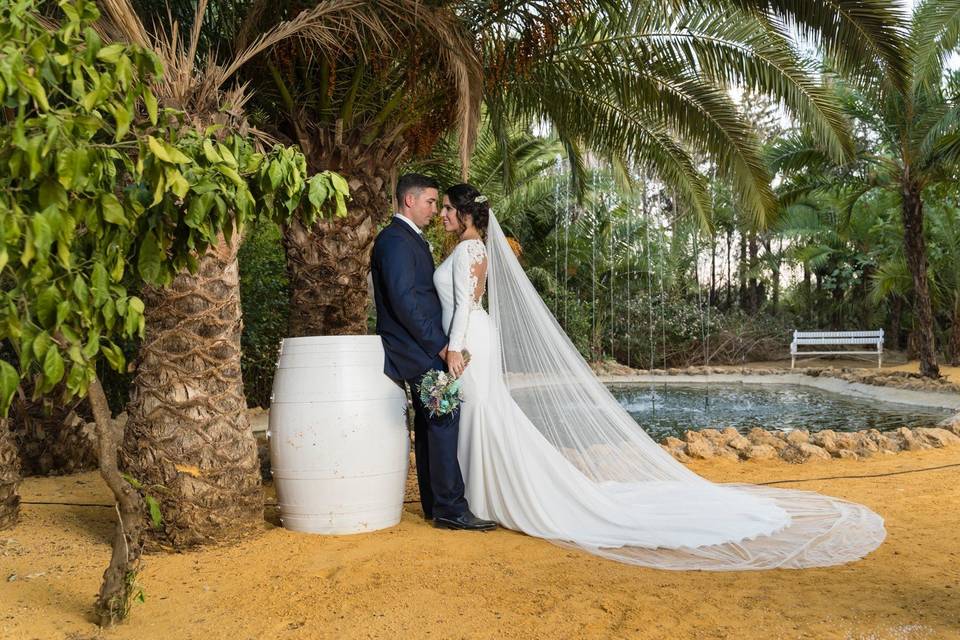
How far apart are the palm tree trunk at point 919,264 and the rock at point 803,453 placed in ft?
29.2

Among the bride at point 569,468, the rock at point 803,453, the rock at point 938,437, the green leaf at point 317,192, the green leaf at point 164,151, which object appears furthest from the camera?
the rock at point 938,437

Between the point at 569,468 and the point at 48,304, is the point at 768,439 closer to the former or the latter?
the point at 569,468

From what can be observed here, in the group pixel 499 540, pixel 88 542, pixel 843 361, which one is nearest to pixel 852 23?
pixel 499 540

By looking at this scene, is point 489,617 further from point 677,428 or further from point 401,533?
point 677,428

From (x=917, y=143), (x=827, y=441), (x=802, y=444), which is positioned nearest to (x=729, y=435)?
(x=802, y=444)

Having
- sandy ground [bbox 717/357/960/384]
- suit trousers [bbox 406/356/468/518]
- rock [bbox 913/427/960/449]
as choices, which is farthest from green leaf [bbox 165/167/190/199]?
sandy ground [bbox 717/357/960/384]

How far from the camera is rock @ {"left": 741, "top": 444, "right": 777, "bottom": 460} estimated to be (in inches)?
293

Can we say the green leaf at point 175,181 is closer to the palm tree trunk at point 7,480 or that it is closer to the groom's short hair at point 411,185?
the groom's short hair at point 411,185

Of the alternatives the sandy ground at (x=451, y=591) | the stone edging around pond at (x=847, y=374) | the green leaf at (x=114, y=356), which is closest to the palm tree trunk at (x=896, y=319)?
the stone edging around pond at (x=847, y=374)

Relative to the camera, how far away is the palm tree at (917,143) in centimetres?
1259

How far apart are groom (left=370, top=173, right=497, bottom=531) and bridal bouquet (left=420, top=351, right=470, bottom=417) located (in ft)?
0.31

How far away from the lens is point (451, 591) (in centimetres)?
380

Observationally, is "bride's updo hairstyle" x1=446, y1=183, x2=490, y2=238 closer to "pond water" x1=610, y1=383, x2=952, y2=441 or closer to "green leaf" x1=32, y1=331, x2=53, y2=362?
"green leaf" x1=32, y1=331, x2=53, y2=362

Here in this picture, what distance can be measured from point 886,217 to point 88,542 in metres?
22.8
